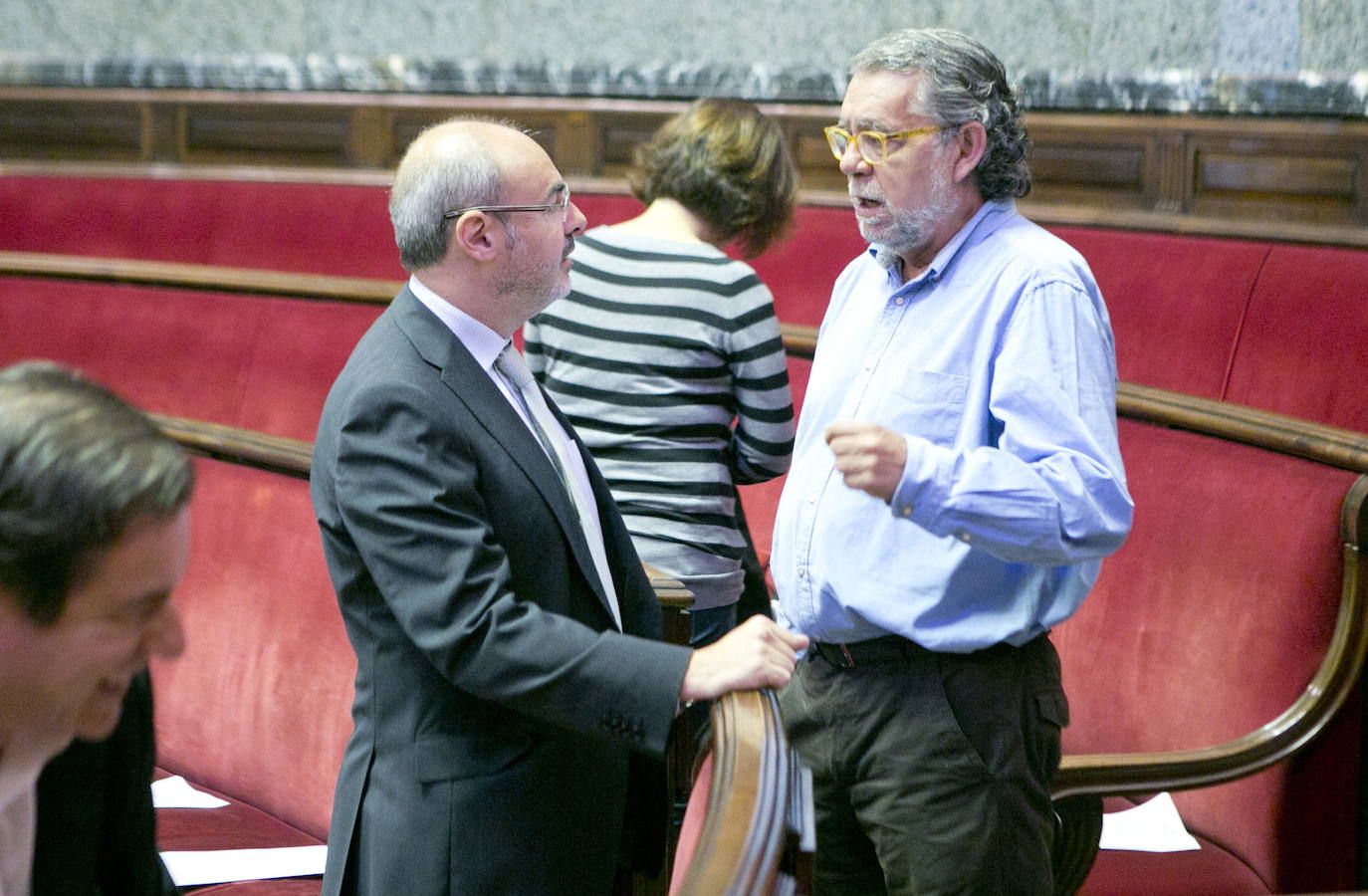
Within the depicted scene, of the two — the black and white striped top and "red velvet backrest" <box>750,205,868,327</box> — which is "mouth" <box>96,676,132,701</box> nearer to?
the black and white striped top

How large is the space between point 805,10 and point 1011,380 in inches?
75.4

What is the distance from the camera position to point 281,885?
1.30 meters

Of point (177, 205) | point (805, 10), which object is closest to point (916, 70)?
point (805, 10)

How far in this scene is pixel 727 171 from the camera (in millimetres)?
1447

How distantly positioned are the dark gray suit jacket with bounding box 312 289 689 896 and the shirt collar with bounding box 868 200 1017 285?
335 millimetres

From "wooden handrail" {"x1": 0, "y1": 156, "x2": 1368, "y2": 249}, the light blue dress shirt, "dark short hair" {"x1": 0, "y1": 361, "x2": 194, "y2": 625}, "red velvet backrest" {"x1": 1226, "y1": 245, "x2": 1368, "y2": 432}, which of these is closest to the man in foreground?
"dark short hair" {"x1": 0, "y1": 361, "x2": 194, "y2": 625}

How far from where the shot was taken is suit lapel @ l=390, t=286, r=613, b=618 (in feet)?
3.04

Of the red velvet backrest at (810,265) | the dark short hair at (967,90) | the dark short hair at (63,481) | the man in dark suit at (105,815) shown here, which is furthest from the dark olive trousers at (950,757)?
the red velvet backrest at (810,265)

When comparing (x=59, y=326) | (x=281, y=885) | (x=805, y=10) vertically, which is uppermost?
(x=805, y=10)

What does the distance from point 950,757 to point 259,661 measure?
2.74ft

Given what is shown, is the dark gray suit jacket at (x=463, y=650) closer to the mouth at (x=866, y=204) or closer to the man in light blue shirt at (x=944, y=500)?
the man in light blue shirt at (x=944, y=500)

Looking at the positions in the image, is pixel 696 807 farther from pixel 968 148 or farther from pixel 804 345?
pixel 804 345

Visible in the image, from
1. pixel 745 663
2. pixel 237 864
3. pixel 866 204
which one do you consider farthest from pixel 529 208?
pixel 237 864

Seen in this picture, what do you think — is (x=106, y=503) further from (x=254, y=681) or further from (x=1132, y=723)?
(x=1132, y=723)
